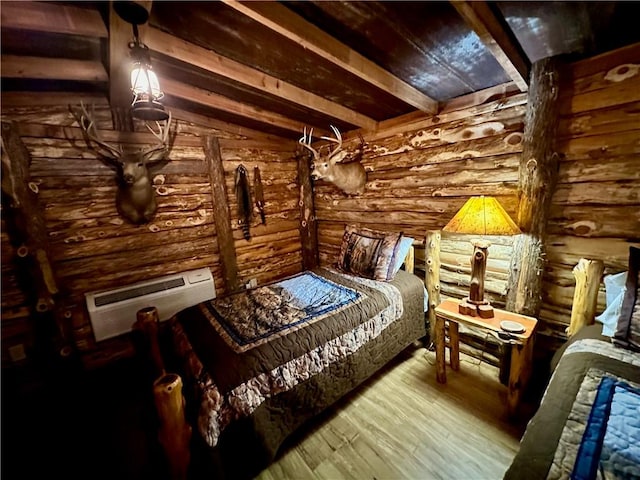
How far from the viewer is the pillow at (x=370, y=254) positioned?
249 centimetres

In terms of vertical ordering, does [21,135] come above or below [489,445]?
above

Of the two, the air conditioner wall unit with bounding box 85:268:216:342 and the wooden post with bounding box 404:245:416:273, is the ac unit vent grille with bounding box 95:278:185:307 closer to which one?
the air conditioner wall unit with bounding box 85:268:216:342

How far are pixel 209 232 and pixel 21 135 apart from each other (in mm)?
1716

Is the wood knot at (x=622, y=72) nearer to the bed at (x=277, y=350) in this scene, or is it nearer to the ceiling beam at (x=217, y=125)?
the bed at (x=277, y=350)

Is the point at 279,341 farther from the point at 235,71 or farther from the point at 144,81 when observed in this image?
the point at 235,71

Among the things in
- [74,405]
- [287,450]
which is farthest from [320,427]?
[74,405]

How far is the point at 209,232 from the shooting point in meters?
3.13

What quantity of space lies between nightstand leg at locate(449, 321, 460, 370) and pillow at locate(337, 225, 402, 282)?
0.67 metres

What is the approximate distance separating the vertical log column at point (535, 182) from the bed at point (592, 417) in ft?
1.83

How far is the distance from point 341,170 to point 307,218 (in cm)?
102

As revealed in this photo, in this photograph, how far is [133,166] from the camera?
2.42 metres

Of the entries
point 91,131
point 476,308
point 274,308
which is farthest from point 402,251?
point 91,131

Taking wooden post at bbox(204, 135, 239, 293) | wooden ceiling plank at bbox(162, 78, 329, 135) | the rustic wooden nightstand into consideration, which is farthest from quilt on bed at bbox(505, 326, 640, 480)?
wooden ceiling plank at bbox(162, 78, 329, 135)

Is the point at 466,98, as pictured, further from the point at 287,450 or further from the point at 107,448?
the point at 107,448
